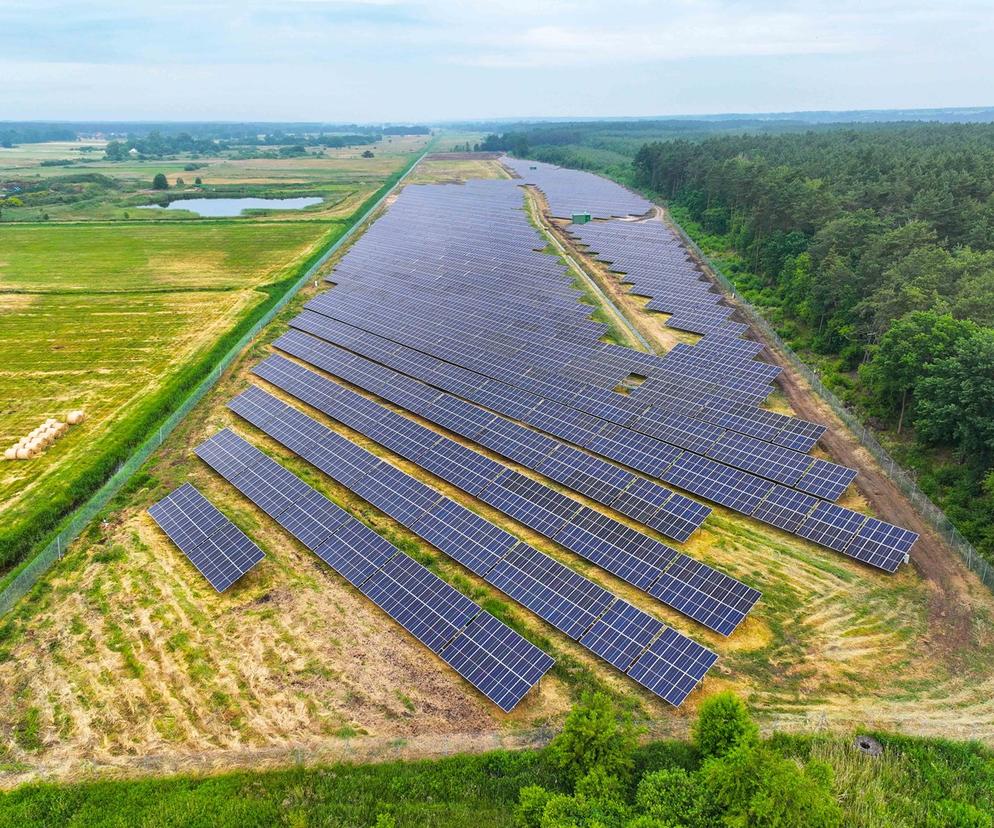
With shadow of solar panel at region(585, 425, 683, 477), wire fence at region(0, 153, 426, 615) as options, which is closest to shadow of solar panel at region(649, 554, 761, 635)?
shadow of solar panel at region(585, 425, 683, 477)

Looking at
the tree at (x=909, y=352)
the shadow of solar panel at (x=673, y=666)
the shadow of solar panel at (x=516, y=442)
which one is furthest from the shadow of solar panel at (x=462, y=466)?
the tree at (x=909, y=352)

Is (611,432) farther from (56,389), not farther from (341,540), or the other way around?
(56,389)

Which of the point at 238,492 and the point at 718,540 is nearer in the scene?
the point at 718,540

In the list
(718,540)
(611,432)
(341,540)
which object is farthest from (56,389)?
(718,540)

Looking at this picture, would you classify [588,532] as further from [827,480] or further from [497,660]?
[827,480]

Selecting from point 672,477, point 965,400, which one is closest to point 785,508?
point 672,477

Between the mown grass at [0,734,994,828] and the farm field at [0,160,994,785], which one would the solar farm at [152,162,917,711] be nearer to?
the farm field at [0,160,994,785]

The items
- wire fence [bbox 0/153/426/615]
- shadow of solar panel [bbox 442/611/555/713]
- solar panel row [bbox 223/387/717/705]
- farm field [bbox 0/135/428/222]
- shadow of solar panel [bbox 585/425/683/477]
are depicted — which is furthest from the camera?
farm field [bbox 0/135/428/222]

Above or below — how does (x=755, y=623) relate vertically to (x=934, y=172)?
below
